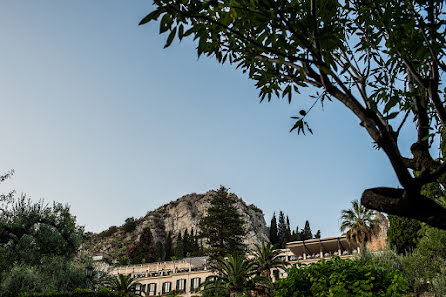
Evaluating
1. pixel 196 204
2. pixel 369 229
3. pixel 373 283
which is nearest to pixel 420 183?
pixel 373 283

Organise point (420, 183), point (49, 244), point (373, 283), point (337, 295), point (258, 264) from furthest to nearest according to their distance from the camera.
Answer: point (258, 264) < point (49, 244) < point (373, 283) < point (337, 295) < point (420, 183)

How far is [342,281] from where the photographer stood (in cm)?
554

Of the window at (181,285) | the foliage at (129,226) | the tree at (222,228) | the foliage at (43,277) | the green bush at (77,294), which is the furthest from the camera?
the foliage at (129,226)

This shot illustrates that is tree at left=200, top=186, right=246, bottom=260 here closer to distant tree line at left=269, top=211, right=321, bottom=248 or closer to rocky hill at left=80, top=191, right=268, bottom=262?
distant tree line at left=269, top=211, right=321, bottom=248

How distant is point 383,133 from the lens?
2613mm

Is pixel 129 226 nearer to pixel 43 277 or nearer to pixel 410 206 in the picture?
pixel 43 277

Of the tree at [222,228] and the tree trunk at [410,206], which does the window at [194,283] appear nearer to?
the tree at [222,228]

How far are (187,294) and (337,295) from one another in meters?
46.5

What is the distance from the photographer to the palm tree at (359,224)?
35.7m

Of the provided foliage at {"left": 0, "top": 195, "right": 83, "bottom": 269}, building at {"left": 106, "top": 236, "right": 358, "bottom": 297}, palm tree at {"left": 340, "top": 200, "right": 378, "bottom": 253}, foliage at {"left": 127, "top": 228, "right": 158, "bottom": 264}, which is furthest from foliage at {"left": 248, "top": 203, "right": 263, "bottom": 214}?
foliage at {"left": 0, "top": 195, "right": 83, "bottom": 269}

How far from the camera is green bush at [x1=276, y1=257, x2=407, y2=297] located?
5.28m

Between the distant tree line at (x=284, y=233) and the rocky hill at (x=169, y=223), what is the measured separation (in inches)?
295

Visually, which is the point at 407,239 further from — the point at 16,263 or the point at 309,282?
the point at 16,263

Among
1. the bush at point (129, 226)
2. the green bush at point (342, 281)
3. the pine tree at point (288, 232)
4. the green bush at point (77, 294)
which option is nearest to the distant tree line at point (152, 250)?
the pine tree at point (288, 232)
